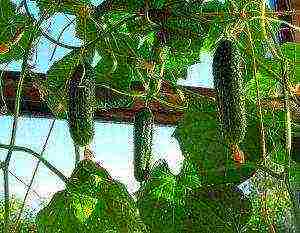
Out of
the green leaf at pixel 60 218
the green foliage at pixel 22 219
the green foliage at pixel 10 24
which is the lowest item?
the green foliage at pixel 22 219

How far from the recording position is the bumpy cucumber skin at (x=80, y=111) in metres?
0.70

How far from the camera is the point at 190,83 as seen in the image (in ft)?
3.65

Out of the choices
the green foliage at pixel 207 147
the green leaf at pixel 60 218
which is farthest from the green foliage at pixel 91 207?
the green foliage at pixel 207 147

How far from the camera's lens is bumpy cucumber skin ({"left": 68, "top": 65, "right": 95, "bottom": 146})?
70 centimetres

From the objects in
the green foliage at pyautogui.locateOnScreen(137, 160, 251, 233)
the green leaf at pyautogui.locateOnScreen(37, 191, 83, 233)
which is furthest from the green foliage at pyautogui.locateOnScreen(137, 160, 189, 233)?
the green leaf at pyautogui.locateOnScreen(37, 191, 83, 233)

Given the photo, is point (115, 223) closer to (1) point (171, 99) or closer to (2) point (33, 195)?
(2) point (33, 195)

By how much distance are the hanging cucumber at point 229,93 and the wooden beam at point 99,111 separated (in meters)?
0.31

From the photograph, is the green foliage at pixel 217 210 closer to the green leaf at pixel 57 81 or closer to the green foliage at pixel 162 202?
the green foliage at pixel 162 202

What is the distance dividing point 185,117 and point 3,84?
0.30m

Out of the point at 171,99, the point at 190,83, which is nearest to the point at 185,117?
the point at 171,99

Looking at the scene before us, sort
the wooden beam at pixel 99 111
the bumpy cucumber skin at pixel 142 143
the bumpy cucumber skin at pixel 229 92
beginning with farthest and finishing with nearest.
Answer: the wooden beam at pixel 99 111
the bumpy cucumber skin at pixel 142 143
the bumpy cucumber skin at pixel 229 92

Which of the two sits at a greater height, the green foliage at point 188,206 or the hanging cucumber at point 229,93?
the hanging cucumber at point 229,93

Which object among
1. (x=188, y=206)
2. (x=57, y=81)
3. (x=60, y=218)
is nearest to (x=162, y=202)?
(x=188, y=206)

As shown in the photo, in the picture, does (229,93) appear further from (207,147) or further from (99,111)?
(99,111)
